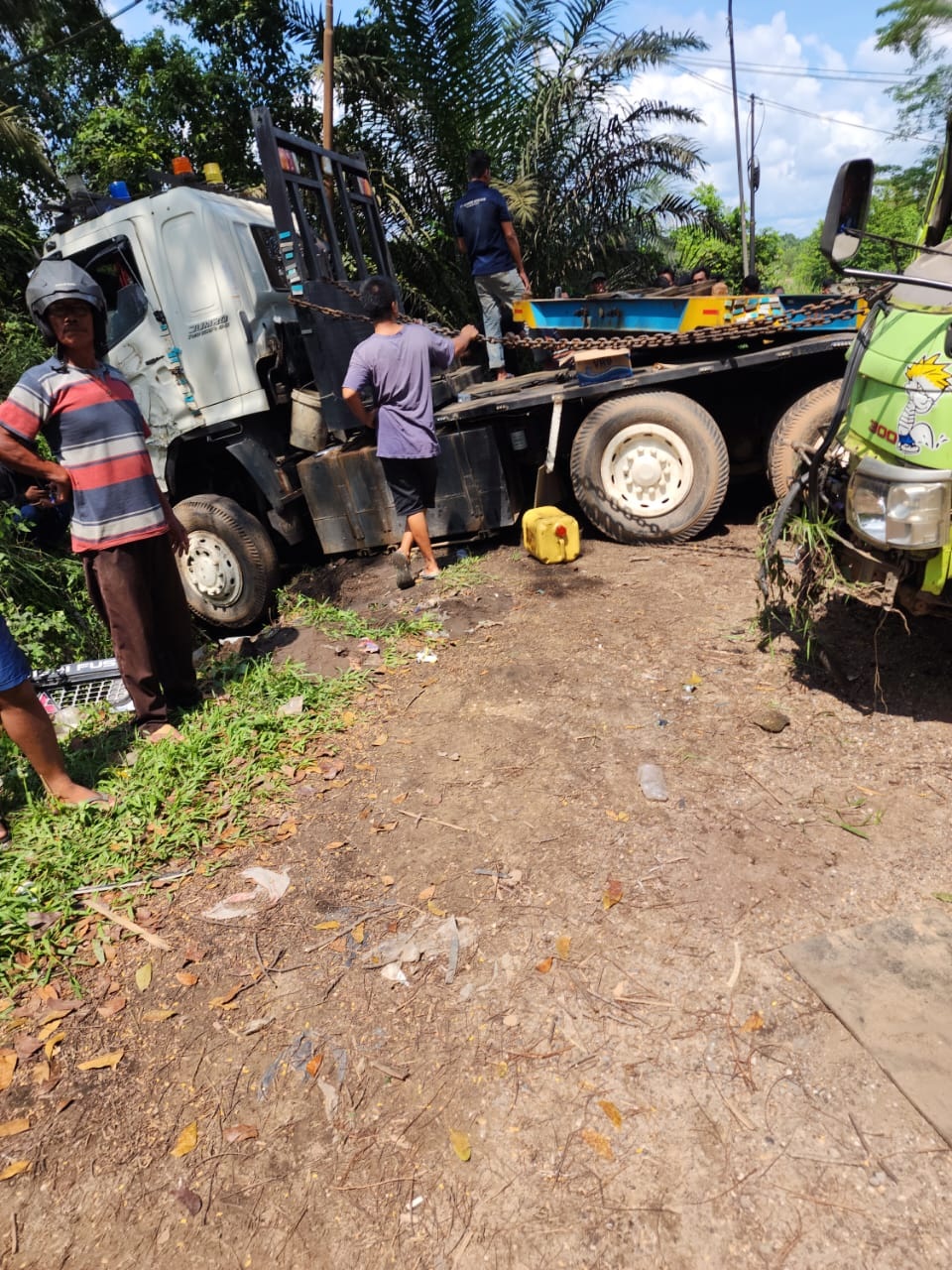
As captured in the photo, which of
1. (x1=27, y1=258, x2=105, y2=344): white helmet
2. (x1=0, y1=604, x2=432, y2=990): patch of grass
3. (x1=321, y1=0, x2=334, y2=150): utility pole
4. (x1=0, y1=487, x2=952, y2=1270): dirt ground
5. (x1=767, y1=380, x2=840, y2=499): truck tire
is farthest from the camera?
(x1=321, y1=0, x2=334, y2=150): utility pole

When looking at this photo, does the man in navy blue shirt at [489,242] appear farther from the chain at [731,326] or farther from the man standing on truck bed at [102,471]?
the man standing on truck bed at [102,471]

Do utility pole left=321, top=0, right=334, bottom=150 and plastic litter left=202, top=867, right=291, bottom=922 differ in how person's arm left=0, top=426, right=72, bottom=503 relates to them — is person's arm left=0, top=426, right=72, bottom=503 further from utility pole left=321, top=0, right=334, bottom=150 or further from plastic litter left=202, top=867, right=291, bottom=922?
utility pole left=321, top=0, right=334, bottom=150

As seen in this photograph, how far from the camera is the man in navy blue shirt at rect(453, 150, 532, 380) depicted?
7.10 metres

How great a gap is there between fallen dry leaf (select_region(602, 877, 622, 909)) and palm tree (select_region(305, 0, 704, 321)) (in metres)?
9.48

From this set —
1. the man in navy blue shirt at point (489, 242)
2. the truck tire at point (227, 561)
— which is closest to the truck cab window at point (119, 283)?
the truck tire at point (227, 561)

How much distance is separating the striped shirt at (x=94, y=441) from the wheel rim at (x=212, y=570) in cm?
214

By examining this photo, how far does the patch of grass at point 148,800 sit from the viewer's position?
289 centimetres

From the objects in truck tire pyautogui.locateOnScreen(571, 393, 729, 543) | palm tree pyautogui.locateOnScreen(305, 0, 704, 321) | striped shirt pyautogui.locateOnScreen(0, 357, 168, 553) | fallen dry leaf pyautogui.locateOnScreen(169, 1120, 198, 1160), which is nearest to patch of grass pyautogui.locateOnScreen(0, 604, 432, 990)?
fallen dry leaf pyautogui.locateOnScreen(169, 1120, 198, 1160)

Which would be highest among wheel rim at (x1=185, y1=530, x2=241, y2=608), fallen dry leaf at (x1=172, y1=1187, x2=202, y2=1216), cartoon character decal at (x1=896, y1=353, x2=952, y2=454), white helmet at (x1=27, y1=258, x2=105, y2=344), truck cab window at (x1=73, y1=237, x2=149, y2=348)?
truck cab window at (x1=73, y1=237, x2=149, y2=348)

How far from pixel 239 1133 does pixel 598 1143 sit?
0.91 metres

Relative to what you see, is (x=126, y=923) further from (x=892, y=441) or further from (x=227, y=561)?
(x=227, y=561)

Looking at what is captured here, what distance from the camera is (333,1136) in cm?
202

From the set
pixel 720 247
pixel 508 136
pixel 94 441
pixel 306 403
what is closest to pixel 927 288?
pixel 94 441

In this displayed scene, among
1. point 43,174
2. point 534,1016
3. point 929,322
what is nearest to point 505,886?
point 534,1016
